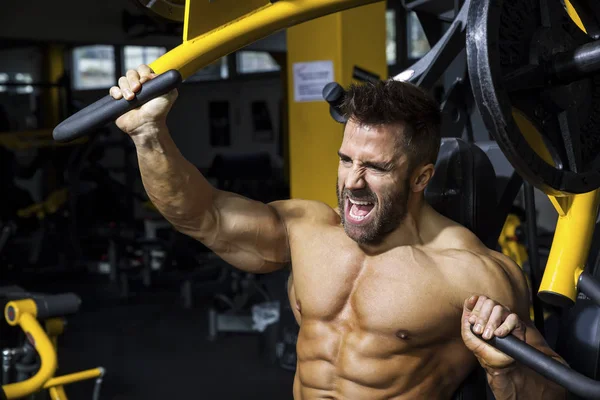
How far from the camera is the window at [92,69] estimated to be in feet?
31.3

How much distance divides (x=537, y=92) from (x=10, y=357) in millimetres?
1606

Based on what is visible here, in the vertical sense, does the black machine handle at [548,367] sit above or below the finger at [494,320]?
below

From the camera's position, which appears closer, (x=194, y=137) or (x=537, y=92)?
(x=537, y=92)

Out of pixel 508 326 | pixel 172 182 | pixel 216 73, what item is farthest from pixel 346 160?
pixel 216 73

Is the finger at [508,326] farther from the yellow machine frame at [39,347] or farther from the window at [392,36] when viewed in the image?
the window at [392,36]

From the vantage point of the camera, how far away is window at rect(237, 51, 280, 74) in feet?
29.6

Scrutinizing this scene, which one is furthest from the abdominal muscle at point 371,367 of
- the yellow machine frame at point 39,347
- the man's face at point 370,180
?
the yellow machine frame at point 39,347

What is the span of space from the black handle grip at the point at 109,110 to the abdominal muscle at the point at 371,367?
65cm

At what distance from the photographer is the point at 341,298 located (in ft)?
4.85

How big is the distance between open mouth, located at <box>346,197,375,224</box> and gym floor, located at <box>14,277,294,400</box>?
2171 millimetres

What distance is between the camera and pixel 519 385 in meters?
1.29

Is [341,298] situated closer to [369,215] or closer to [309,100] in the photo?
[369,215]

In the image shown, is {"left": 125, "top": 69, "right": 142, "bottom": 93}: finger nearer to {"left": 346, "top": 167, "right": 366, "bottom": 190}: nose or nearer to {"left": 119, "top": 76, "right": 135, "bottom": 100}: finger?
{"left": 119, "top": 76, "right": 135, "bottom": 100}: finger

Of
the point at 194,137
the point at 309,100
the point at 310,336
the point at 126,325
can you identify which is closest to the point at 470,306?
the point at 310,336
